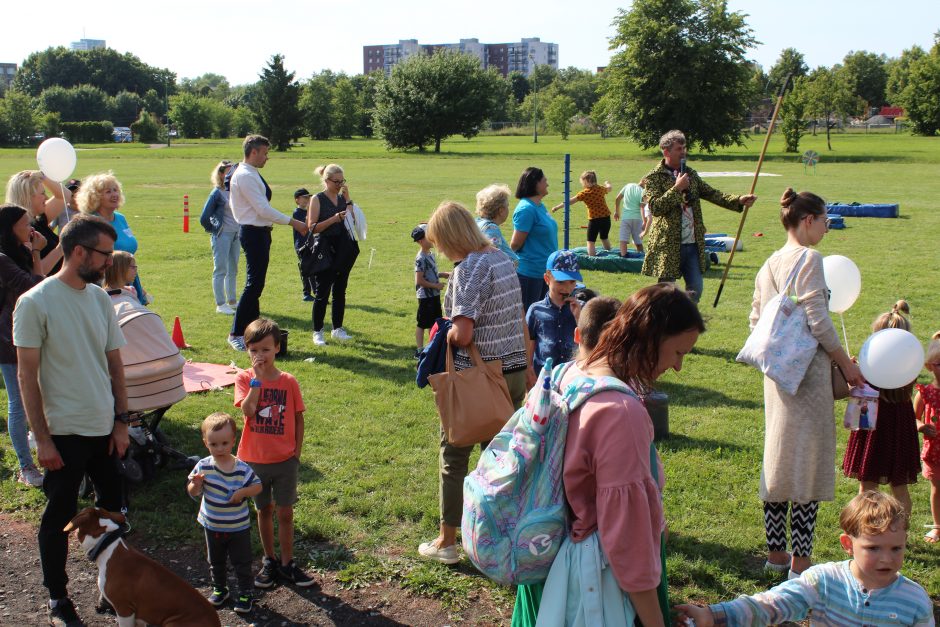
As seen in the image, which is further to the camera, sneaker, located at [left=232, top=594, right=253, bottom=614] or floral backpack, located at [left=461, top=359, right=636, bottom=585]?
sneaker, located at [left=232, top=594, right=253, bottom=614]

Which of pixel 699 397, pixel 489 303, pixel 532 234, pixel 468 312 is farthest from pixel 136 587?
pixel 699 397

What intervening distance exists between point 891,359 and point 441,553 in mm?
2784

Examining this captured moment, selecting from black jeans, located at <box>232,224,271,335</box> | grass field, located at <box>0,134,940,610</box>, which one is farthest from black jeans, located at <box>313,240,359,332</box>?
black jeans, located at <box>232,224,271,335</box>

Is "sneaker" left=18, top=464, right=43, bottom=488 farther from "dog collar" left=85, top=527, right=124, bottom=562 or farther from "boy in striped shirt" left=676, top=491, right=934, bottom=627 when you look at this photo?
"boy in striped shirt" left=676, top=491, right=934, bottom=627

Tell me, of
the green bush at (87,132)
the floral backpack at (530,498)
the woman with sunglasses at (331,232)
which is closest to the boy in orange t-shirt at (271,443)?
the floral backpack at (530,498)

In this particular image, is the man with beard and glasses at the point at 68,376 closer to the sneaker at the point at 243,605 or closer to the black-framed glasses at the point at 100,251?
the black-framed glasses at the point at 100,251

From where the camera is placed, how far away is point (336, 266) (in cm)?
998

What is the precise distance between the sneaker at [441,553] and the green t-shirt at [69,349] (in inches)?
77.0

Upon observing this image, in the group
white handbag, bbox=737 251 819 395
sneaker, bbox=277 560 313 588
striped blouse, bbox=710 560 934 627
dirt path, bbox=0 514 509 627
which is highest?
white handbag, bbox=737 251 819 395

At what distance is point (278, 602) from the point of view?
472 centimetres

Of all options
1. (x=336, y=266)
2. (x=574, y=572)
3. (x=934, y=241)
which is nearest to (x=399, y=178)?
(x=934, y=241)

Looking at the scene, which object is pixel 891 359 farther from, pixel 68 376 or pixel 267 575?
pixel 68 376

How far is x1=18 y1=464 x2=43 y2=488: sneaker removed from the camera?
6.19 m

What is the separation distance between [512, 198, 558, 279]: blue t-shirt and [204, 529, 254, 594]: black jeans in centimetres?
425
